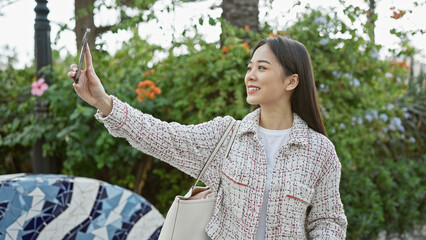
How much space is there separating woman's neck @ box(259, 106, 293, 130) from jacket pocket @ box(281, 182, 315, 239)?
28 cm

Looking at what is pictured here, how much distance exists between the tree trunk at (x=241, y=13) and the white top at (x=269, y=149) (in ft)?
9.65

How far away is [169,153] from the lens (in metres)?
1.82

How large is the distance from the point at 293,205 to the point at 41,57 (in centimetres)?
315

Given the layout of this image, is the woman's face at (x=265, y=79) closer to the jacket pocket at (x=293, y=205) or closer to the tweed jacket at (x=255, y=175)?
the tweed jacket at (x=255, y=175)

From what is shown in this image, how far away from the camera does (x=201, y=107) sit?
4012mm

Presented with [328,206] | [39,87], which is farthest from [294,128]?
[39,87]

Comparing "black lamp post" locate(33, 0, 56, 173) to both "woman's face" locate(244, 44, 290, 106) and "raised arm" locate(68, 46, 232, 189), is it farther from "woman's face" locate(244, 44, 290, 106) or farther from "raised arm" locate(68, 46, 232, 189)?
"woman's face" locate(244, 44, 290, 106)

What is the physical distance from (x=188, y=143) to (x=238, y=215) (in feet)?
1.12

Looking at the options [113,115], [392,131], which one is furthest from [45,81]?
[392,131]

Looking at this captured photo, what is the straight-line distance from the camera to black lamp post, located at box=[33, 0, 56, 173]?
411cm

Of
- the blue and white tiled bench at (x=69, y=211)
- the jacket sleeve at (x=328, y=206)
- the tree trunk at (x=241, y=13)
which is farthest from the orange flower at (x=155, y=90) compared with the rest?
the jacket sleeve at (x=328, y=206)

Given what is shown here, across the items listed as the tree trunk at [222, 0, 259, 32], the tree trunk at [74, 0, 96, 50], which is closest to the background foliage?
the tree trunk at [222, 0, 259, 32]

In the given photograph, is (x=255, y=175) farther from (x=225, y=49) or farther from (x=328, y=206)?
(x=225, y=49)

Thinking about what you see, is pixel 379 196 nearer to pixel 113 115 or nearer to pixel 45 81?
pixel 45 81
